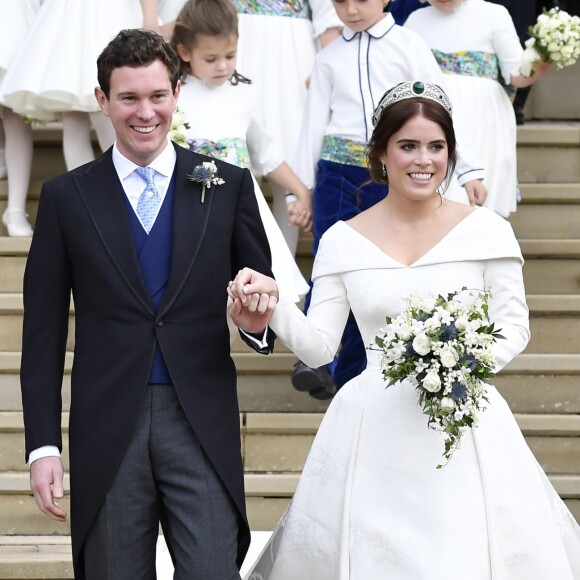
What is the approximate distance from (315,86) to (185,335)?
2925mm

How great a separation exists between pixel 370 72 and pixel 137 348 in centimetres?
288

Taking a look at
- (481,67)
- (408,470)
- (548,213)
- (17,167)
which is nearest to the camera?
(408,470)

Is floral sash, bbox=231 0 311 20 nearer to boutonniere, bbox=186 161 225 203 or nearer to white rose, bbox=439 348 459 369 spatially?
boutonniere, bbox=186 161 225 203

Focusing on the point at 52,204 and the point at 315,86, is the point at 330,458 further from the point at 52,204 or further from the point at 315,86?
the point at 315,86

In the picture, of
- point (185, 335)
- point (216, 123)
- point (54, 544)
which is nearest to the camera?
point (185, 335)

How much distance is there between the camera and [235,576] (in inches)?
150

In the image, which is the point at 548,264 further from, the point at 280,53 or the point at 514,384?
the point at 280,53

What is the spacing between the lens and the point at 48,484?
378 centimetres

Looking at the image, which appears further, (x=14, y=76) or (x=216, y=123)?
(x=14, y=76)

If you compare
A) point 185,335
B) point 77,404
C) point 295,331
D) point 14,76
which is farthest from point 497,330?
point 14,76

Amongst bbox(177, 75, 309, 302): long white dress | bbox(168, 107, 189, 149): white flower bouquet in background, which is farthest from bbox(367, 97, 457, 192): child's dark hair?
bbox(177, 75, 309, 302): long white dress

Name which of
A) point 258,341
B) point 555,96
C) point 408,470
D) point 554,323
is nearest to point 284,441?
point 554,323

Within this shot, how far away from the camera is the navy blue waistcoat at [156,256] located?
12.5 feet

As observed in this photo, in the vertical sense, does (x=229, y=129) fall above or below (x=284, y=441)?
above
